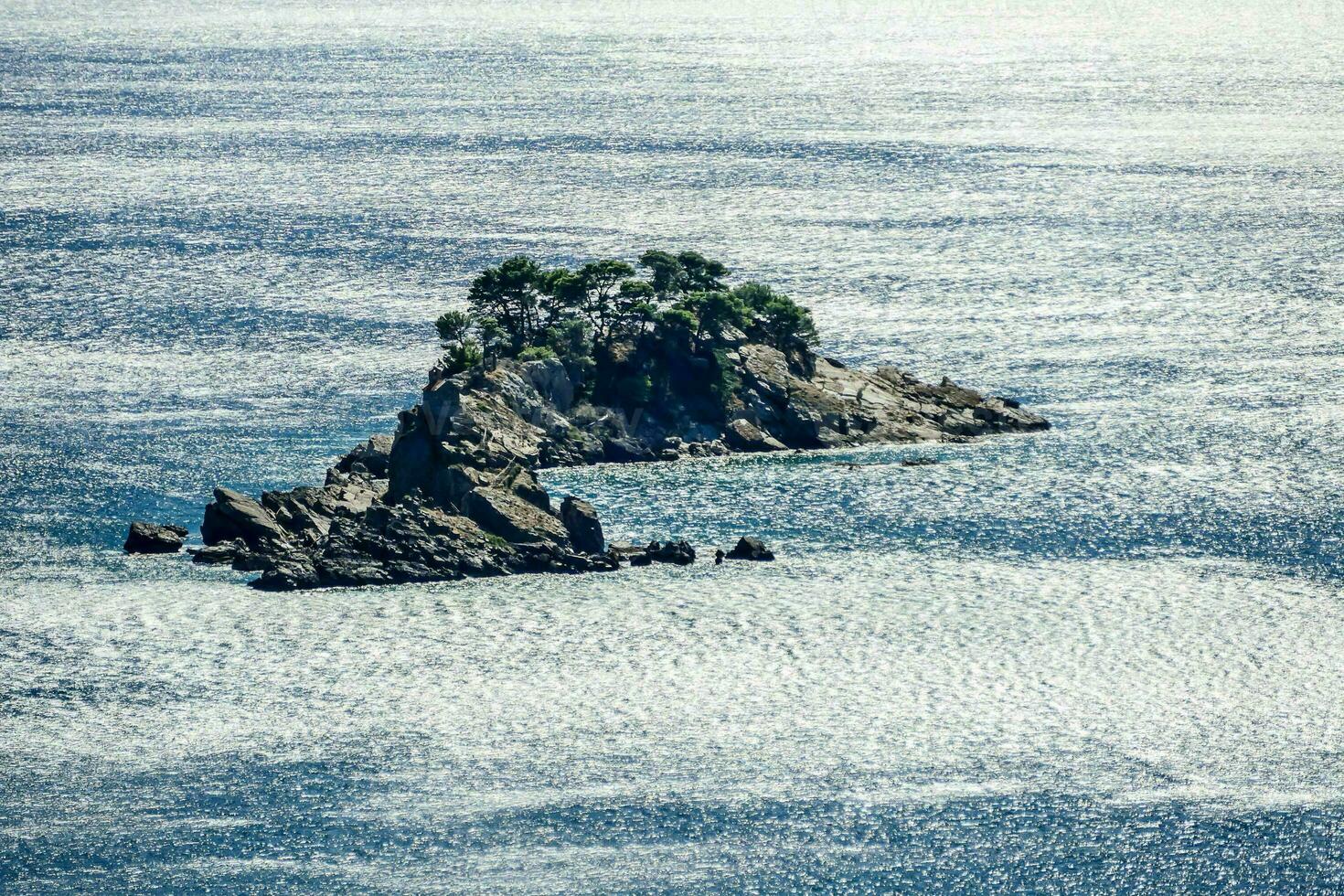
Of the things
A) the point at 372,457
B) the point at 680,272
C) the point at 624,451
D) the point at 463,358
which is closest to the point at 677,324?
the point at 680,272

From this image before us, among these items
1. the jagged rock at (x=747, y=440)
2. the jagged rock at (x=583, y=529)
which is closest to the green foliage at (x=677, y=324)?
the jagged rock at (x=747, y=440)

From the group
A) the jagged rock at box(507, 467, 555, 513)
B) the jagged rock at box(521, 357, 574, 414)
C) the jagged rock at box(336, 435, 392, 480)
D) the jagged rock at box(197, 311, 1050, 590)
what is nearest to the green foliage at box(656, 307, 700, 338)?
the jagged rock at box(197, 311, 1050, 590)

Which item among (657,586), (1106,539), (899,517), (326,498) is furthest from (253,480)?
(1106,539)

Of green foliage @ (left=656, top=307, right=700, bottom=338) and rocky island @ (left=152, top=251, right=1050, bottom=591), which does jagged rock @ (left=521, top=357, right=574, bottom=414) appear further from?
green foliage @ (left=656, top=307, right=700, bottom=338)

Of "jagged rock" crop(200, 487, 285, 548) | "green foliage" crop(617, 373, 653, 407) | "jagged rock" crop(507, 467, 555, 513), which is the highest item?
"green foliage" crop(617, 373, 653, 407)

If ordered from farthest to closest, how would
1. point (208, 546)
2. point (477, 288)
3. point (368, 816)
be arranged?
point (477, 288) < point (208, 546) < point (368, 816)

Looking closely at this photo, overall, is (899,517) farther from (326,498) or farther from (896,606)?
(326,498)
